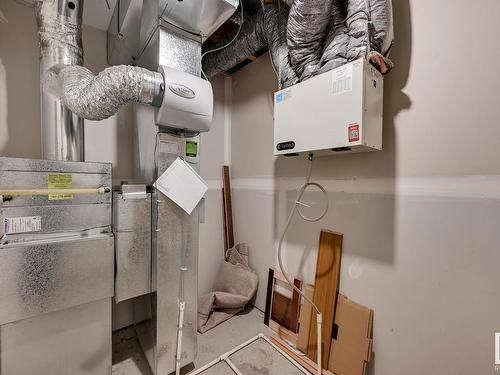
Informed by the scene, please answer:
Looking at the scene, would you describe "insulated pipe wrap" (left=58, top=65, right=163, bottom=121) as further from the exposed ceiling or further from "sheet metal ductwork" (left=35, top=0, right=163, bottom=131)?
the exposed ceiling

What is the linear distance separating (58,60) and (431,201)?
6.73 feet

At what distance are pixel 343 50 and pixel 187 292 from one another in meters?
1.61

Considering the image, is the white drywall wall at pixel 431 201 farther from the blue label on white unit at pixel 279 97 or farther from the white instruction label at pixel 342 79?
the blue label on white unit at pixel 279 97

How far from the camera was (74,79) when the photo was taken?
42.9 inches

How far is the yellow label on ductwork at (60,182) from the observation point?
1031 millimetres

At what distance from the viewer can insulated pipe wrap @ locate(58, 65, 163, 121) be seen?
1016 millimetres

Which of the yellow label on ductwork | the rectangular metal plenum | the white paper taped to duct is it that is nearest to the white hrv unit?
the rectangular metal plenum

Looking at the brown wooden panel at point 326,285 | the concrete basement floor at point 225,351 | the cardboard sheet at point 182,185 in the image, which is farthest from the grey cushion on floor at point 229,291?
the cardboard sheet at point 182,185

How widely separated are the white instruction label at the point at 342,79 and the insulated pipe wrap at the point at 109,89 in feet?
2.79

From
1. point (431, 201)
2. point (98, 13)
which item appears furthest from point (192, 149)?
point (431, 201)

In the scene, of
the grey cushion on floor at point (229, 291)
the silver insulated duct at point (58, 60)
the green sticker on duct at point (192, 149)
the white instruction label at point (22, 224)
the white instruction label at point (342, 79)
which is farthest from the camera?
the grey cushion on floor at point (229, 291)

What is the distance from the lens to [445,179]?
106 cm

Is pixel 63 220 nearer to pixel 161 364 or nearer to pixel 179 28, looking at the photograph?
pixel 161 364

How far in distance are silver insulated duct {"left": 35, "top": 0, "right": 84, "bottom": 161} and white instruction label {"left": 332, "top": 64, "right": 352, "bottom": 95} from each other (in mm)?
1391
